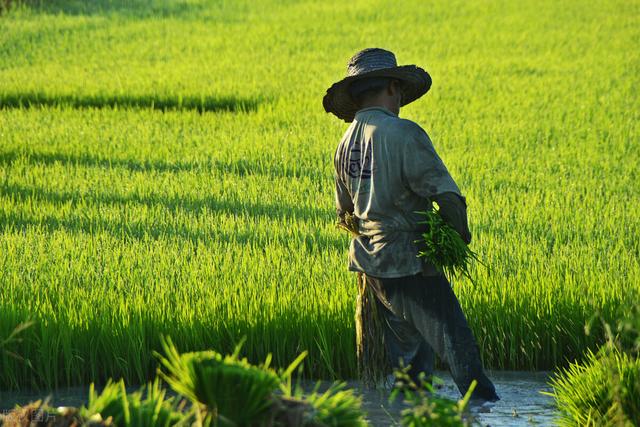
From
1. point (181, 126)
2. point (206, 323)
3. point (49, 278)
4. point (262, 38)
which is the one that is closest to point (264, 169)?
point (181, 126)

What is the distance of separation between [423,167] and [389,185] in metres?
0.15

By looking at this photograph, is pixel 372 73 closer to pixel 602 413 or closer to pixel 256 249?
pixel 602 413

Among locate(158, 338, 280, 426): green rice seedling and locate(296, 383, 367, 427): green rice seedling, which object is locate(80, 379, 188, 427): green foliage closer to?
locate(158, 338, 280, 426): green rice seedling

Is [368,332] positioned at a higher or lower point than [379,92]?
lower

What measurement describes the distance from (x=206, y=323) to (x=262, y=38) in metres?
13.6

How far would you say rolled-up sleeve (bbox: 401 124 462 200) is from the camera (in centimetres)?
427

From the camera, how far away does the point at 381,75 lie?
4.45 meters

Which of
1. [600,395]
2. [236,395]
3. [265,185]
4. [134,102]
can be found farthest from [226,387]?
[134,102]

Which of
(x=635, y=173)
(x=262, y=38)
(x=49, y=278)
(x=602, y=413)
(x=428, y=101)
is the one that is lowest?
(x=602, y=413)

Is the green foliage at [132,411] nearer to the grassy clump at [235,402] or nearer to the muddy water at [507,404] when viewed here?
the grassy clump at [235,402]

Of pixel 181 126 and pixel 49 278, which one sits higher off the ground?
pixel 181 126

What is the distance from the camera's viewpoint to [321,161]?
9.74m

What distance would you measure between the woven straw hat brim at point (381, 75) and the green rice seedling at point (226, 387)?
186 centimetres

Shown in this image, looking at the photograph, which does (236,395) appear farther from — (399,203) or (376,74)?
(376,74)
